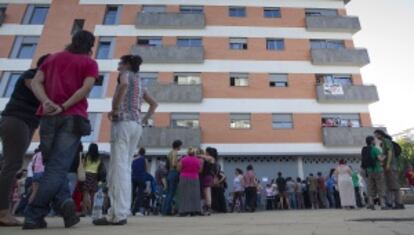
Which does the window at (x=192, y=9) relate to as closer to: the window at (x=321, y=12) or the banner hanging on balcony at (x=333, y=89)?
the window at (x=321, y=12)

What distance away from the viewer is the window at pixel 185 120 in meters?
20.0

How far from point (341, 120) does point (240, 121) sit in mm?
6242

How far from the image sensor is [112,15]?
898 inches

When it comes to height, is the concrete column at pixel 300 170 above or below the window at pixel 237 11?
below

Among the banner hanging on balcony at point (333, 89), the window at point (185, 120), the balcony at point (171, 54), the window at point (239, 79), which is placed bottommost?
the window at point (185, 120)

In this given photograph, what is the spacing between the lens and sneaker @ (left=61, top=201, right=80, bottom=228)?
3158 mm

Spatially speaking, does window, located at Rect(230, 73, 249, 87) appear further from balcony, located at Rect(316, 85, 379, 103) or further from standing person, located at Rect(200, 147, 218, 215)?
standing person, located at Rect(200, 147, 218, 215)

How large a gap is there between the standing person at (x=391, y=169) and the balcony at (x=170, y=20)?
16059mm

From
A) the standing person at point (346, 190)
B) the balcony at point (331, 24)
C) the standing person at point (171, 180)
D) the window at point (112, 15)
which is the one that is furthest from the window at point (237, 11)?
the standing person at point (171, 180)

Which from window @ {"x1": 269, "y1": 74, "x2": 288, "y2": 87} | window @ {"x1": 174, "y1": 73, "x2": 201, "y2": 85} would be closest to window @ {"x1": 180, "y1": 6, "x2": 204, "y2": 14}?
window @ {"x1": 174, "y1": 73, "x2": 201, "y2": 85}

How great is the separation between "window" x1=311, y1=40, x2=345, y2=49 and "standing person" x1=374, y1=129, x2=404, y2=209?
15608 millimetres

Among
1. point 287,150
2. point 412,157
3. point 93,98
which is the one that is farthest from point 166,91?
point 412,157

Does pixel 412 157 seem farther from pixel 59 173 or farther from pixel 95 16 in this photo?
pixel 59 173

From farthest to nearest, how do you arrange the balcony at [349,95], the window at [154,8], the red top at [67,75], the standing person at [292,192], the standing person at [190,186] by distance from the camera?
the window at [154,8] < the balcony at [349,95] < the standing person at [292,192] < the standing person at [190,186] < the red top at [67,75]
